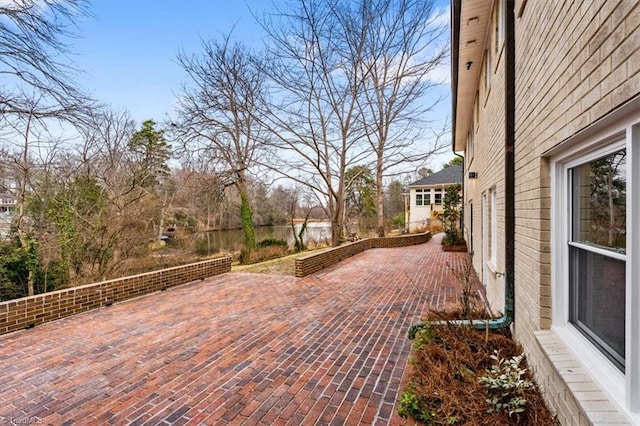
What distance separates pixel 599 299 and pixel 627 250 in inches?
24.8

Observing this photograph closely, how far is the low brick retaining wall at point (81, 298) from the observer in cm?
467

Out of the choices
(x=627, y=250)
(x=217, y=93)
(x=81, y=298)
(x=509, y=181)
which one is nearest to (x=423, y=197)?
(x=217, y=93)

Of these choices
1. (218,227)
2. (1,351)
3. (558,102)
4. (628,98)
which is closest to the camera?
(628,98)

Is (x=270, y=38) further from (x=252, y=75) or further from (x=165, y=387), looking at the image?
(x=165, y=387)

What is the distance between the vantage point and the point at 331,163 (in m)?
14.6

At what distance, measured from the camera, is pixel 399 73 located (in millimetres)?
16344

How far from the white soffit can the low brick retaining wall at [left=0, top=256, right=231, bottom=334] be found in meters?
7.77

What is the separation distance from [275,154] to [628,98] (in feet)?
44.0

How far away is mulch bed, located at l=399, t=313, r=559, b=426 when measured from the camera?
2361 mm

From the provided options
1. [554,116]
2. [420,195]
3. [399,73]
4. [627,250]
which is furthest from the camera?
[420,195]

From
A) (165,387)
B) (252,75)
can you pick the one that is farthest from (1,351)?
(252,75)

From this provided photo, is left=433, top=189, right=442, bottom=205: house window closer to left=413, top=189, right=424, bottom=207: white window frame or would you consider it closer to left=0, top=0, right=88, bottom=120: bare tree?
left=413, top=189, right=424, bottom=207: white window frame

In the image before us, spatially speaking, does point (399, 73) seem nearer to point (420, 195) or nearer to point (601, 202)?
point (420, 195)

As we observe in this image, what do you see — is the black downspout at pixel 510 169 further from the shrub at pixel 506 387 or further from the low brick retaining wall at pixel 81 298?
the low brick retaining wall at pixel 81 298
